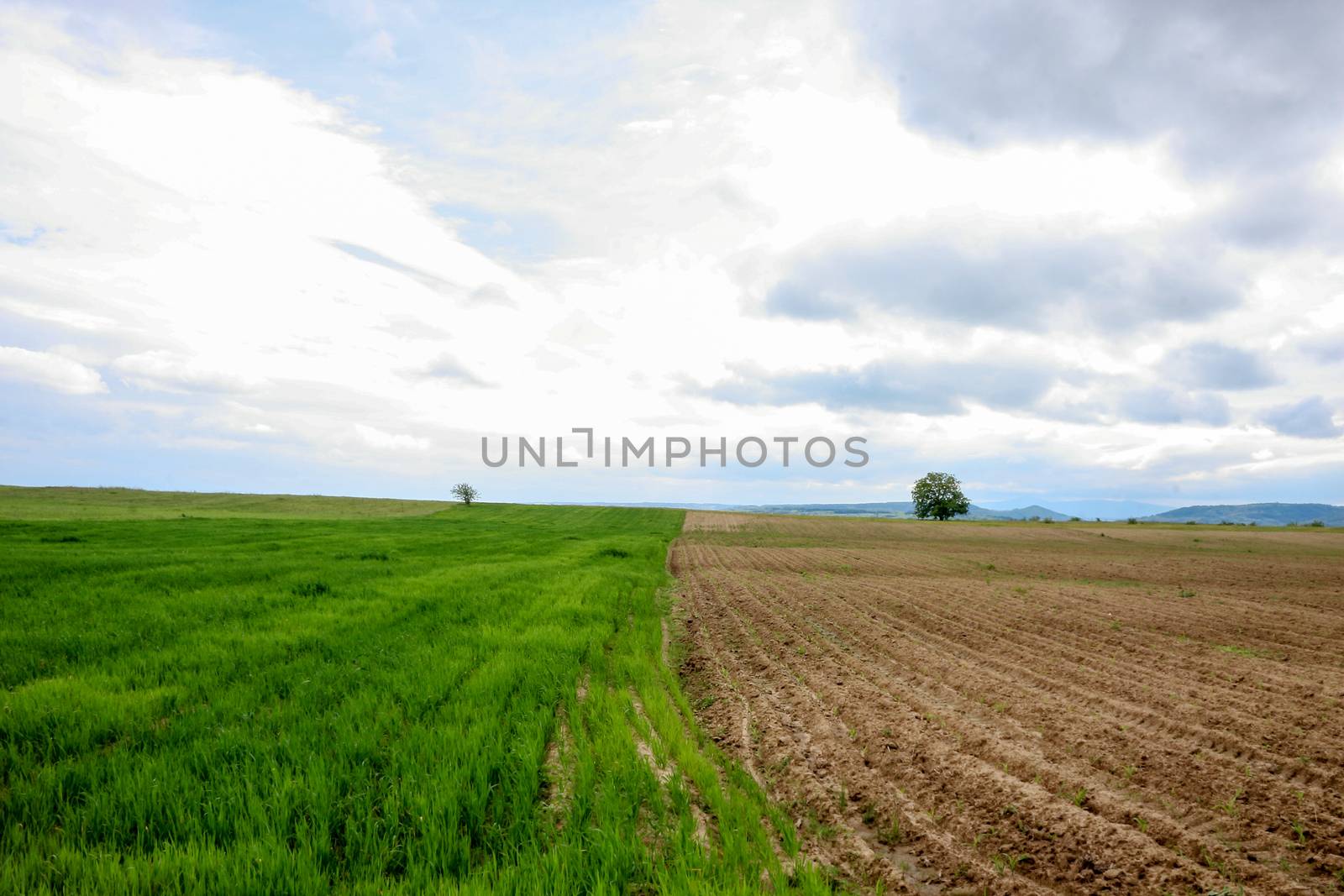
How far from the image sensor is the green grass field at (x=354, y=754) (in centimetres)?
379

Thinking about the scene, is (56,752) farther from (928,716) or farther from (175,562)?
(175,562)

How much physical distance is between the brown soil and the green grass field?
1000mm

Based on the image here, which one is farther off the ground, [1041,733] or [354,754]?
[354,754]

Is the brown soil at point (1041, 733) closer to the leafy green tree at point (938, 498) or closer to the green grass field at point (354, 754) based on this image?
the green grass field at point (354, 754)

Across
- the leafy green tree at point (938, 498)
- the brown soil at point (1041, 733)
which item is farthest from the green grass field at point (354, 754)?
the leafy green tree at point (938, 498)

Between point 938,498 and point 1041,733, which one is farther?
point 938,498

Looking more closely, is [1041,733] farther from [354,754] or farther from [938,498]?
[938,498]

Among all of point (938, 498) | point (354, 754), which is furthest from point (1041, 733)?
point (938, 498)

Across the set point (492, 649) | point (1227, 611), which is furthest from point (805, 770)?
point (1227, 611)

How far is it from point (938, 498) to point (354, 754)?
12064cm

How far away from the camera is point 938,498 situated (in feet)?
365

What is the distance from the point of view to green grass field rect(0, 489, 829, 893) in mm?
3795

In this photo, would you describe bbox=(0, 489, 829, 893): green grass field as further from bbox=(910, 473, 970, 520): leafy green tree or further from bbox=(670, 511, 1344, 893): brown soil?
bbox=(910, 473, 970, 520): leafy green tree

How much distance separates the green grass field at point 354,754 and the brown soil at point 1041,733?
1.00m
